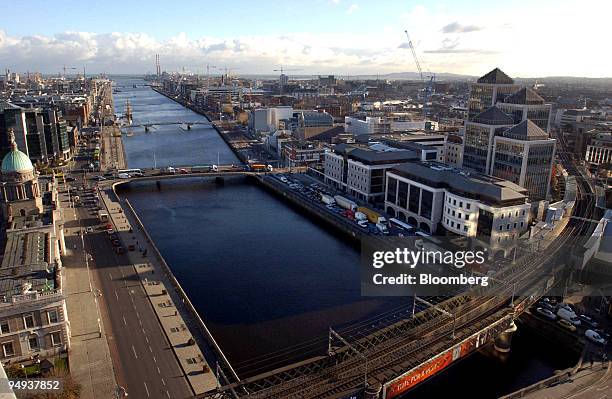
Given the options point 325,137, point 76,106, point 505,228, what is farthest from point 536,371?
point 76,106

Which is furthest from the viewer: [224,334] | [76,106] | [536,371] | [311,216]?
[76,106]

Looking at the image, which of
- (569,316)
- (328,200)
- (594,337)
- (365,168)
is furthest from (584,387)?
(328,200)

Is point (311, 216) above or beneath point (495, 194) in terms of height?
beneath

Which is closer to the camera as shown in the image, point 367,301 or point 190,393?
point 190,393

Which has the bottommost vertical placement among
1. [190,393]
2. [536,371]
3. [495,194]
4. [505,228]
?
[536,371]

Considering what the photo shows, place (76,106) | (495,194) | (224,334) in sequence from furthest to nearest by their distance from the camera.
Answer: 1. (76,106)
2. (495,194)
3. (224,334)

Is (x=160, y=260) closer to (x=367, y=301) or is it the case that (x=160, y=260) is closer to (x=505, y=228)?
(x=367, y=301)

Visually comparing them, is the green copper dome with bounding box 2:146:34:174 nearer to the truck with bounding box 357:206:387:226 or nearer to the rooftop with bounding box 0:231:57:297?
the rooftop with bounding box 0:231:57:297

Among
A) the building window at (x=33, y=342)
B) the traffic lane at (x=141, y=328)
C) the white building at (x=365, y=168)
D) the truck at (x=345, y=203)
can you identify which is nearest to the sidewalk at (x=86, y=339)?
the traffic lane at (x=141, y=328)
